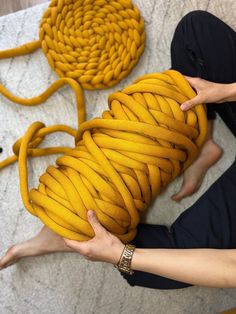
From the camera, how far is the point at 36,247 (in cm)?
80

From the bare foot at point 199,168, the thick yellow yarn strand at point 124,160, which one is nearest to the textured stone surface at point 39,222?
the bare foot at point 199,168

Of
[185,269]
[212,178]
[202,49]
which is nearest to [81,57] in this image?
[202,49]

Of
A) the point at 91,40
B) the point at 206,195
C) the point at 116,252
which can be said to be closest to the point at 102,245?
the point at 116,252

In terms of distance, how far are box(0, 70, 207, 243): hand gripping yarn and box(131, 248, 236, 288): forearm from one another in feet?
0.31

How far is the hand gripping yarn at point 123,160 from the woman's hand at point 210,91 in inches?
0.6

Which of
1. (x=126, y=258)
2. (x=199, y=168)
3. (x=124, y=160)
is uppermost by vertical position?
(x=124, y=160)

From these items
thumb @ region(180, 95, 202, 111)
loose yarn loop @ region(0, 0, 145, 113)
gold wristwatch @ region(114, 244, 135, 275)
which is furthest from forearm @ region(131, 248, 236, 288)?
loose yarn loop @ region(0, 0, 145, 113)

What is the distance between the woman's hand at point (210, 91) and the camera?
0.65 meters

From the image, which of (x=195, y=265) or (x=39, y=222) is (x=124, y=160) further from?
(x=39, y=222)

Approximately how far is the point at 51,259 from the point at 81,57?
494 millimetres

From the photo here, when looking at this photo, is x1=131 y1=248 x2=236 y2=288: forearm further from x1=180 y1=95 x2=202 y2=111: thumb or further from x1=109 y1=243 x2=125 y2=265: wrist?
x1=180 y1=95 x2=202 y2=111: thumb

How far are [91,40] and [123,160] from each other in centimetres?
39

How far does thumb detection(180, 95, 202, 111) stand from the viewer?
637mm

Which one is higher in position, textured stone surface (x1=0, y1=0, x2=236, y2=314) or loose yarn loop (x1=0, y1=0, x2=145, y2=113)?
loose yarn loop (x1=0, y1=0, x2=145, y2=113)
